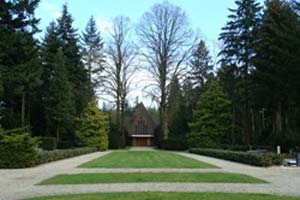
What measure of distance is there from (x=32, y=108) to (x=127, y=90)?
1315cm

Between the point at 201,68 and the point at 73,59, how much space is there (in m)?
17.4

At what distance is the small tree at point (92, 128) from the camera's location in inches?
1945

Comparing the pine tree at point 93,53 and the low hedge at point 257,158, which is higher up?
the pine tree at point 93,53

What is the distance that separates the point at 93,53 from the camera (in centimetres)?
5672

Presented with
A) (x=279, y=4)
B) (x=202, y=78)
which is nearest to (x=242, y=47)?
(x=279, y=4)

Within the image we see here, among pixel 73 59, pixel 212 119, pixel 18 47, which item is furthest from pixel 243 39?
pixel 18 47

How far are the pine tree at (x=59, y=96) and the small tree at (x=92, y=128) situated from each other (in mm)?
4942

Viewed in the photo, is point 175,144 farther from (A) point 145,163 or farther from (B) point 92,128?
(A) point 145,163

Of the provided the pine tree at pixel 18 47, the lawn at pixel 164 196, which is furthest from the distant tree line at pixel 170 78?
the lawn at pixel 164 196

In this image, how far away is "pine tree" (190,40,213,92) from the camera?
55156mm

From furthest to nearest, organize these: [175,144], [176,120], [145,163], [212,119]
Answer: [176,120]
[175,144]
[212,119]
[145,163]

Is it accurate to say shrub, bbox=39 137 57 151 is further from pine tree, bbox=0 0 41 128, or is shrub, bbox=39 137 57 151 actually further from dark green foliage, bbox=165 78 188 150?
dark green foliage, bbox=165 78 188 150

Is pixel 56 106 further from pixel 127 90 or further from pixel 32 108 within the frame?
pixel 127 90

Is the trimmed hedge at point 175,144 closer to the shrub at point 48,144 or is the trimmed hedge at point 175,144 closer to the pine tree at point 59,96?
the pine tree at point 59,96
